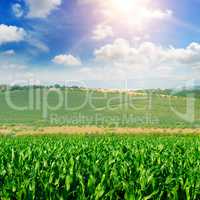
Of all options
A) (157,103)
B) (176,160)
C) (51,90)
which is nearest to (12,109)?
(51,90)

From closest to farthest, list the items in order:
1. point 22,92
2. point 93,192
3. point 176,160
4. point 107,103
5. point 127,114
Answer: point 93,192
point 176,160
point 127,114
point 107,103
point 22,92

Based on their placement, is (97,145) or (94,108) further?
(94,108)

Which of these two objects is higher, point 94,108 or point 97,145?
point 97,145

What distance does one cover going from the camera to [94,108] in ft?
373

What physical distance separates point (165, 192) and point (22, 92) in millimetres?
130938

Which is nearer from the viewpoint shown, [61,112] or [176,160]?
[176,160]

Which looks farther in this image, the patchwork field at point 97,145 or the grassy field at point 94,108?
the grassy field at point 94,108

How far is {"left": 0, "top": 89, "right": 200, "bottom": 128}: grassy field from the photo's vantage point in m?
92.2

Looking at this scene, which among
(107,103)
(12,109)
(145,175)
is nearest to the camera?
(145,175)

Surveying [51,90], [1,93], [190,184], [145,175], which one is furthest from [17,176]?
[1,93]

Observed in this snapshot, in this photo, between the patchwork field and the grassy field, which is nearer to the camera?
the patchwork field

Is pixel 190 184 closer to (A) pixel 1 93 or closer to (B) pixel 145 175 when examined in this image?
(B) pixel 145 175

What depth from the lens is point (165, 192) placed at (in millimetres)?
7094

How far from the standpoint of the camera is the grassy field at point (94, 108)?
3629 inches
